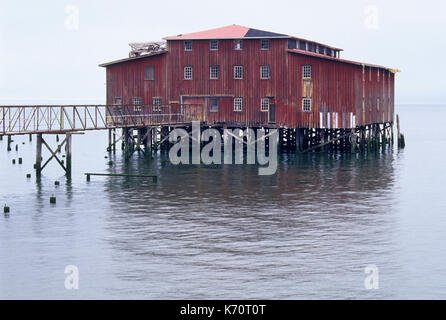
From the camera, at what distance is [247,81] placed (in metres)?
69.1

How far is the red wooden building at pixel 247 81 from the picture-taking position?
6794cm

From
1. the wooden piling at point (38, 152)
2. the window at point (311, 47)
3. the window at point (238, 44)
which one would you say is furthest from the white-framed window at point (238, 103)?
the wooden piling at point (38, 152)

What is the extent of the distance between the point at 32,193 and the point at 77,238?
595 inches

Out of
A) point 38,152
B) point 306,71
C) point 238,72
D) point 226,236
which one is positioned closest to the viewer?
point 226,236

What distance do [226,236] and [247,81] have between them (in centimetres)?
3749

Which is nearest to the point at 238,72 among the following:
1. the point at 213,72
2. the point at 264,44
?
the point at 213,72

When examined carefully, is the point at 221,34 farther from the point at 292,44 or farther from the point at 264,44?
the point at 292,44

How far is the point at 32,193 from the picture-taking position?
154 feet

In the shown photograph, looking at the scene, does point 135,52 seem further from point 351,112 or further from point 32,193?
point 32,193

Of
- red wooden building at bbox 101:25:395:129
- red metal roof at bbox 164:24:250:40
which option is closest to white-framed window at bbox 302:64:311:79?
Answer: red wooden building at bbox 101:25:395:129

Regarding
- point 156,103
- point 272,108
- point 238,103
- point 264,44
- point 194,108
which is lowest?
point 272,108

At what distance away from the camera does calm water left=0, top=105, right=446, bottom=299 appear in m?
25.7

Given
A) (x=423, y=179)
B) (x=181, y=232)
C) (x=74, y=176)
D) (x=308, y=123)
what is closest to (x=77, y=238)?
(x=181, y=232)

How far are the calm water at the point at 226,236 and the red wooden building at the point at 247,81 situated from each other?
42.3 ft
